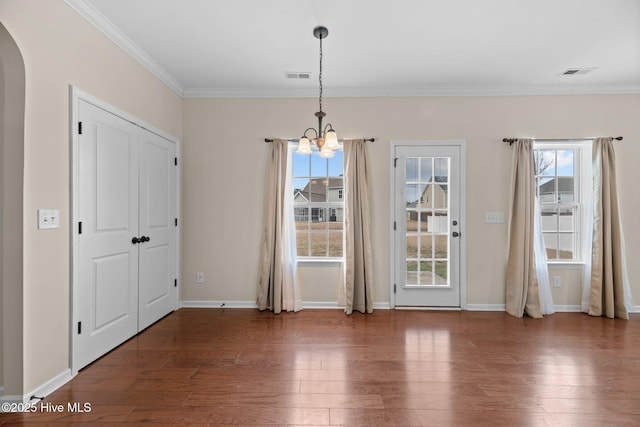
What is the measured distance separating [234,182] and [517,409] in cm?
352

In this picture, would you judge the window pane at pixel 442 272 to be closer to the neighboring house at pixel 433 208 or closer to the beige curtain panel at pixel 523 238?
the neighboring house at pixel 433 208

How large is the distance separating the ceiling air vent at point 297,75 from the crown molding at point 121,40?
4.41 ft

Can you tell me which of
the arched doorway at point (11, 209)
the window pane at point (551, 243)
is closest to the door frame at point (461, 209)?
the window pane at point (551, 243)

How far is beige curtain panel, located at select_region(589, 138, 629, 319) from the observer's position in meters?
3.71

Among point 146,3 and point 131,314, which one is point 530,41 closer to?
point 146,3

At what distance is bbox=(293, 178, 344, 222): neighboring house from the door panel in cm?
72

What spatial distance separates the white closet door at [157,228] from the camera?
330 centimetres

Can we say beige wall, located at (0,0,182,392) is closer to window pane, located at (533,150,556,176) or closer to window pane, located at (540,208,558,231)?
window pane, located at (533,150,556,176)

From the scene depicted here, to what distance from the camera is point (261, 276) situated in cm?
402

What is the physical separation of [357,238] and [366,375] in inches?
69.8

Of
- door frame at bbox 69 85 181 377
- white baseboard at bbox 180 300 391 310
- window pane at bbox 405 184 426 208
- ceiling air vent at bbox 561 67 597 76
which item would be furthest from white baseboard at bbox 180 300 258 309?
ceiling air vent at bbox 561 67 597 76

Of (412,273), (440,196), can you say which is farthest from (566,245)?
(412,273)

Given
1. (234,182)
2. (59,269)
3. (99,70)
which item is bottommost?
(59,269)

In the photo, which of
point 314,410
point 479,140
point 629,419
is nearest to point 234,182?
point 314,410
